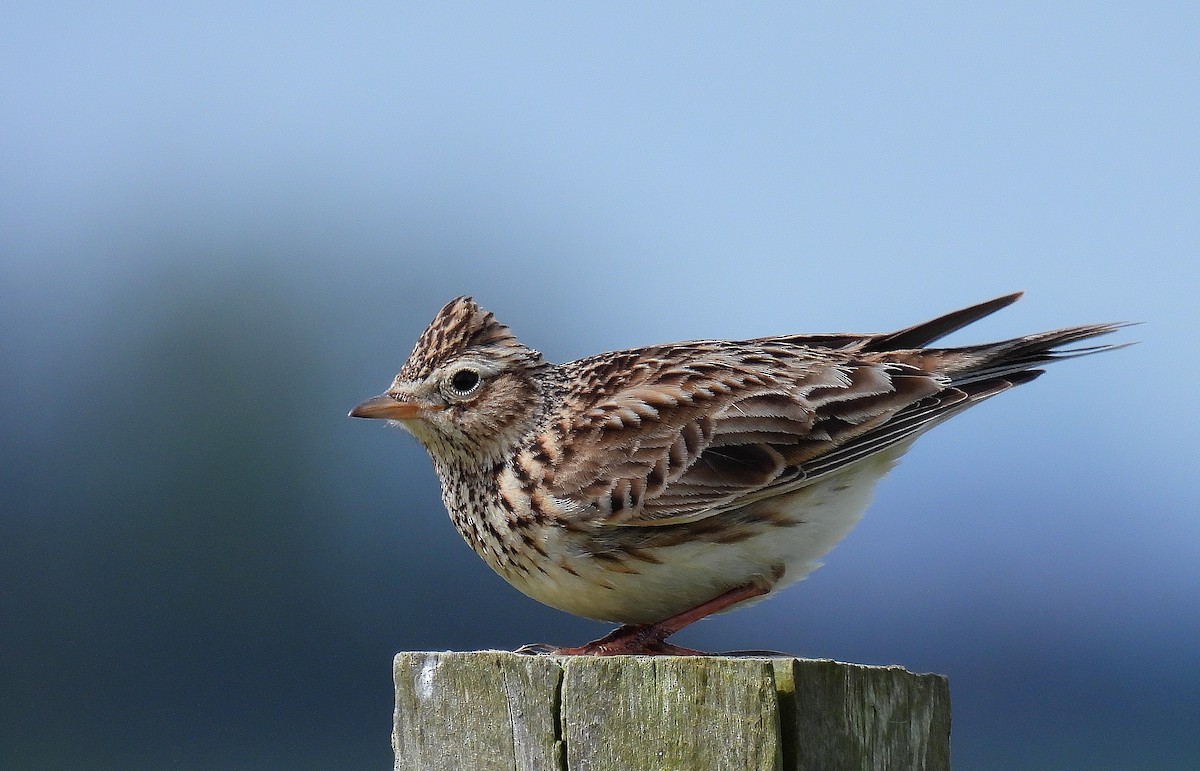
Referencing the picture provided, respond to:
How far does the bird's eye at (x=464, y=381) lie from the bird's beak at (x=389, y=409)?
128 mm

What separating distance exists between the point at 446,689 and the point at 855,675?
1.24 metres

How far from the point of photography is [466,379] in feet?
19.8

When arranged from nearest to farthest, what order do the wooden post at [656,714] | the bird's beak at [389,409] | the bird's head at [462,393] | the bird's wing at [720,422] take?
the wooden post at [656,714], the bird's wing at [720,422], the bird's beak at [389,409], the bird's head at [462,393]

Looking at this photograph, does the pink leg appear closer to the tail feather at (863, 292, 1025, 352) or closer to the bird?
the bird

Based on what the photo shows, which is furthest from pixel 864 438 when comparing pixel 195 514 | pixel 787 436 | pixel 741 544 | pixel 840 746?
pixel 195 514

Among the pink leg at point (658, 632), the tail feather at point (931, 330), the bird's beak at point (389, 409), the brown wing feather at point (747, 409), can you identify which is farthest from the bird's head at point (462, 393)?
the tail feather at point (931, 330)

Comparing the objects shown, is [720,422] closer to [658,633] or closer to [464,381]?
[658,633]

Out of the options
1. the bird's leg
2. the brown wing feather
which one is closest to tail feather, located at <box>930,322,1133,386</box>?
the brown wing feather

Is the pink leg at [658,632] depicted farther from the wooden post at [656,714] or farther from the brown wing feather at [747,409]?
the wooden post at [656,714]

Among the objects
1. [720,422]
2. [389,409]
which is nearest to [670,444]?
[720,422]

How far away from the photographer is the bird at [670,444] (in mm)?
5336

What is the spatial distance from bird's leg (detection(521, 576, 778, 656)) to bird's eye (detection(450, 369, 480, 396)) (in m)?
1.40

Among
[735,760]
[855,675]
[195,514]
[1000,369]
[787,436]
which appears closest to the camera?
[735,760]

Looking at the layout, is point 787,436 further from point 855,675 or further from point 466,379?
point 855,675
